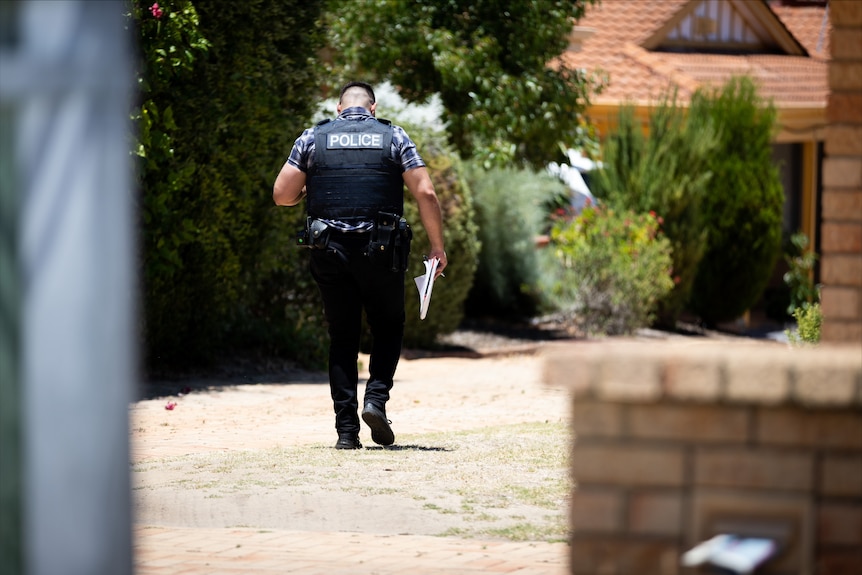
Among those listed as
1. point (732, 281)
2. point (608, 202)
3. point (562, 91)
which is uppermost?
point (562, 91)

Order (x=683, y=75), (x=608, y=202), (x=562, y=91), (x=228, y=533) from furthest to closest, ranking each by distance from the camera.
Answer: (x=683, y=75) → (x=608, y=202) → (x=562, y=91) → (x=228, y=533)

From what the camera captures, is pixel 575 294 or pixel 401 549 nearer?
pixel 401 549

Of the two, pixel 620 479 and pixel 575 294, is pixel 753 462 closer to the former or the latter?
pixel 620 479

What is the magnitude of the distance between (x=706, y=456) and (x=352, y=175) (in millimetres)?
4311

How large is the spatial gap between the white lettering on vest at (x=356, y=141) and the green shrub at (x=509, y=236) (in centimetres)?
912

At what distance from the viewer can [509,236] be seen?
1736 cm

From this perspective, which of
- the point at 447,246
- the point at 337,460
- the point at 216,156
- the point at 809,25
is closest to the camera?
the point at 337,460

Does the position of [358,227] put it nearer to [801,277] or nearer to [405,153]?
[405,153]

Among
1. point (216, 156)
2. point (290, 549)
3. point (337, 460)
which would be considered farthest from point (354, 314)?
point (216, 156)

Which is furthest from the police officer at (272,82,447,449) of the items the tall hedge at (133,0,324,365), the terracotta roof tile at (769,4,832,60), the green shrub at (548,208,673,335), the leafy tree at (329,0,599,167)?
the terracotta roof tile at (769,4,832,60)

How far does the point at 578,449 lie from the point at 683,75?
19.7 m

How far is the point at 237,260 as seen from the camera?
10.9 metres

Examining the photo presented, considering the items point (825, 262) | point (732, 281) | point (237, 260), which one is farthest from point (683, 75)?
point (825, 262)

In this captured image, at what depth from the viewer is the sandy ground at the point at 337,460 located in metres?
5.71
